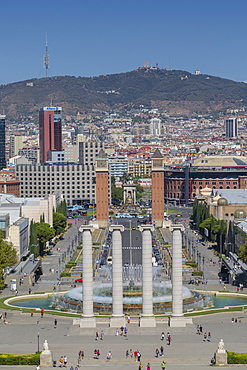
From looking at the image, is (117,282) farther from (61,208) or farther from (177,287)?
(61,208)

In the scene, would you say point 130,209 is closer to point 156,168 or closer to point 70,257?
point 156,168

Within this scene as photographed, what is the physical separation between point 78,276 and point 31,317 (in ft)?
88.7

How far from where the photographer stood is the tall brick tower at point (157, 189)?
154 metres

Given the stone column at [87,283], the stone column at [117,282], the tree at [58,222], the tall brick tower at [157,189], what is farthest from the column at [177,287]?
the tall brick tower at [157,189]

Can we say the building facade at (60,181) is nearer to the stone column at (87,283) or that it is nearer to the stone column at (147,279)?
the stone column at (87,283)

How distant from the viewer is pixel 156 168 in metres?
155

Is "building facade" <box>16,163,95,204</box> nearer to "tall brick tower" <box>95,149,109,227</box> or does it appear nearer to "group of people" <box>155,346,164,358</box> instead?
"tall brick tower" <box>95,149,109,227</box>

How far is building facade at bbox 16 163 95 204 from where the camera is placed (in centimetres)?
19062

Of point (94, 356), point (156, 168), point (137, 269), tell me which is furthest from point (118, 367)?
point (156, 168)

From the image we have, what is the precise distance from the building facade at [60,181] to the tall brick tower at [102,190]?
3381 centimetres

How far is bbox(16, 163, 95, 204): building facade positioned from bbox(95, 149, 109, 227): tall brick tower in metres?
33.8

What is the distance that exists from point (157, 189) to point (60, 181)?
1561 inches

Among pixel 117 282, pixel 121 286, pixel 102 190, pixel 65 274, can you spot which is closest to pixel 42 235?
pixel 65 274

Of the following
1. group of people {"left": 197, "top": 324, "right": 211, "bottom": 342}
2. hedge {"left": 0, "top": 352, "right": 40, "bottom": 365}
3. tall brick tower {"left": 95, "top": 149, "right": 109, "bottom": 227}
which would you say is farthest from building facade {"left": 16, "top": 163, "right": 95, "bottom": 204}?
hedge {"left": 0, "top": 352, "right": 40, "bottom": 365}
